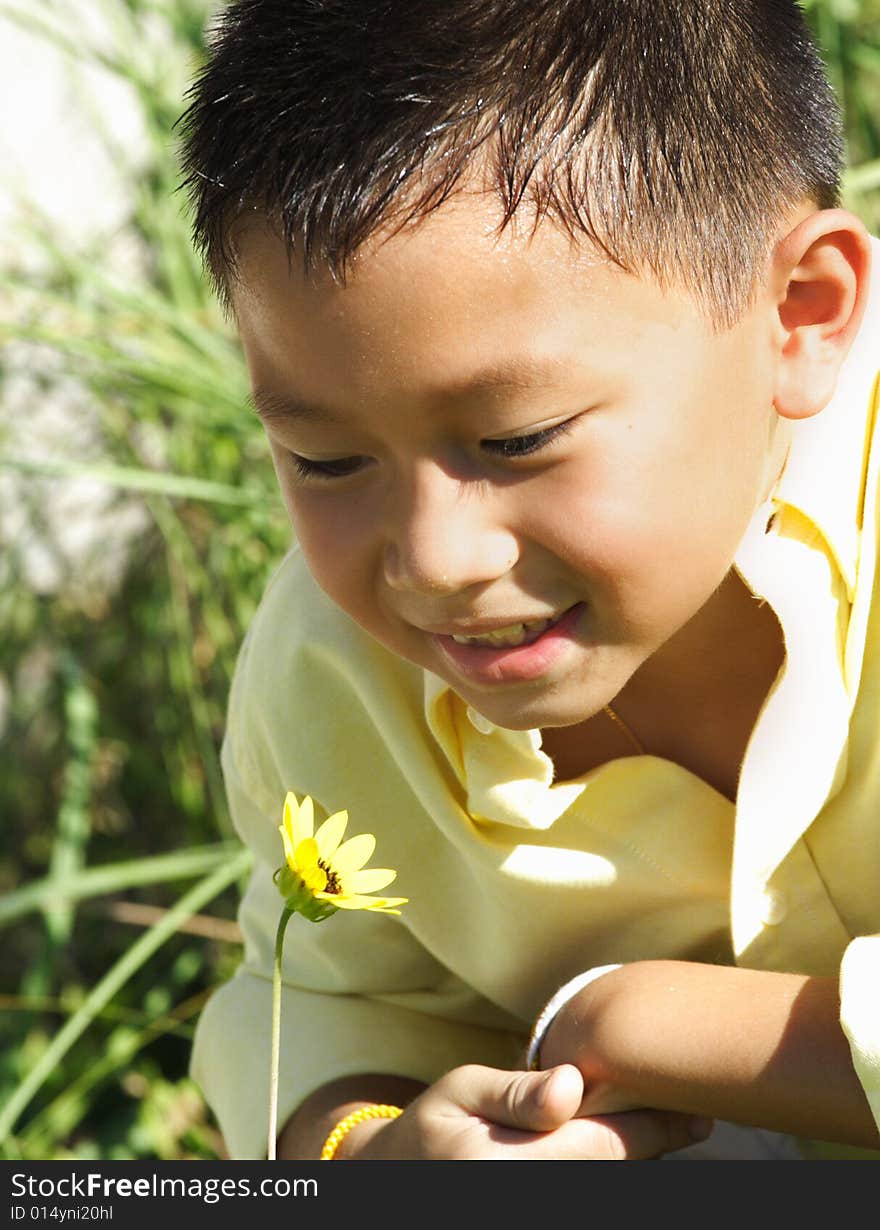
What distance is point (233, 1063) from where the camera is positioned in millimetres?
1480

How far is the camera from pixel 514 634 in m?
1.10

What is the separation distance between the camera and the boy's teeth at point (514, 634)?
1.10 meters

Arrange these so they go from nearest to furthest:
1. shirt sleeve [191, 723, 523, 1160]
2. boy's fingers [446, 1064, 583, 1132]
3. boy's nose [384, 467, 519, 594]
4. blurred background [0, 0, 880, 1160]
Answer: boy's nose [384, 467, 519, 594] < boy's fingers [446, 1064, 583, 1132] < shirt sleeve [191, 723, 523, 1160] < blurred background [0, 0, 880, 1160]

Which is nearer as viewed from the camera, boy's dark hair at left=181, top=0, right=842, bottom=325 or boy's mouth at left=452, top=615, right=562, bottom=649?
boy's dark hair at left=181, top=0, right=842, bottom=325

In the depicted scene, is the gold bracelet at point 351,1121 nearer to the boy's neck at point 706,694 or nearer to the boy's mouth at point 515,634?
the boy's neck at point 706,694

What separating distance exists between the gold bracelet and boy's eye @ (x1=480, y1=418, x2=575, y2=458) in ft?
1.85

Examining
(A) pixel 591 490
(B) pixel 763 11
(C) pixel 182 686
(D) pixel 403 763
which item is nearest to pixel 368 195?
(A) pixel 591 490

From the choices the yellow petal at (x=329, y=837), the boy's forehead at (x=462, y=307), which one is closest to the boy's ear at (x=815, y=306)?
the boy's forehead at (x=462, y=307)

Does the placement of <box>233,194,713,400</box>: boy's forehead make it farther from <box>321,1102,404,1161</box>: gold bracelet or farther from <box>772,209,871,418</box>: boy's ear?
<box>321,1102,404,1161</box>: gold bracelet

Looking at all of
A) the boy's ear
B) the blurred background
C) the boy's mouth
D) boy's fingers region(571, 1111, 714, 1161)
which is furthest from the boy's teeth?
the blurred background

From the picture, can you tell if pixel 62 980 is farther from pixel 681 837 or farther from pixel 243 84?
pixel 243 84

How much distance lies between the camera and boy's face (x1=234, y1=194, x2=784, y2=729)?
0.99 meters

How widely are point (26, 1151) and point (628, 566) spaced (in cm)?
104

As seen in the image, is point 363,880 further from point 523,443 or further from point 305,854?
point 523,443
